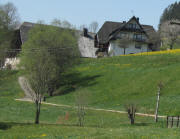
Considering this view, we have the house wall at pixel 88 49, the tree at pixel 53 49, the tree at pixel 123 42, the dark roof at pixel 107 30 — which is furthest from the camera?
the dark roof at pixel 107 30

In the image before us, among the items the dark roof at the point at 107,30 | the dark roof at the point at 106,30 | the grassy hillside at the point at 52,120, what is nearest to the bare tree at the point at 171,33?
the dark roof at the point at 107,30

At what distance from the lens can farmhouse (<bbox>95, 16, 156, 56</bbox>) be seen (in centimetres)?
7812

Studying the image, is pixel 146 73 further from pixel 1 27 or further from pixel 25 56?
pixel 1 27

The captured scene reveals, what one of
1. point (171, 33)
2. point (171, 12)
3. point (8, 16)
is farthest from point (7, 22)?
point (171, 12)

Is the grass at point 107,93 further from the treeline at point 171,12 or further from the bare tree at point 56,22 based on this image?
the treeline at point 171,12

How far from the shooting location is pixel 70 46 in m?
51.1

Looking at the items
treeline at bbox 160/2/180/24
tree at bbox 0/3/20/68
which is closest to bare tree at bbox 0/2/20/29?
tree at bbox 0/3/20/68

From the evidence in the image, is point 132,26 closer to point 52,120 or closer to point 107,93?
point 107,93

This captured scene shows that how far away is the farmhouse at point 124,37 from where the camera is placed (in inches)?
3076

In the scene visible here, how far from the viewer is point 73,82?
177 feet

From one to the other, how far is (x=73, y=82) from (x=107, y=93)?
11578 mm

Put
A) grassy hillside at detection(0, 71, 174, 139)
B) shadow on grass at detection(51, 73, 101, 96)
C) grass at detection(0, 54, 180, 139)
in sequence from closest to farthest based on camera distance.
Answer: grassy hillside at detection(0, 71, 174, 139), grass at detection(0, 54, 180, 139), shadow on grass at detection(51, 73, 101, 96)

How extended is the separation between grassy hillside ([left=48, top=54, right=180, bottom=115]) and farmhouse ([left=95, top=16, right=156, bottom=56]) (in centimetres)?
1482

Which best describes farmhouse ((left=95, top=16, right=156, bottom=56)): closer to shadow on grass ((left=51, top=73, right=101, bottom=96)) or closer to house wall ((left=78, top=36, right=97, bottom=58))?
house wall ((left=78, top=36, right=97, bottom=58))
